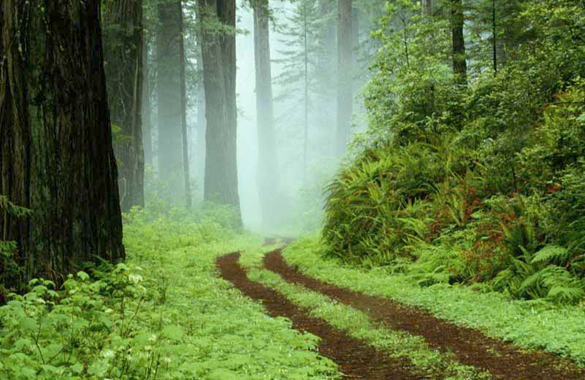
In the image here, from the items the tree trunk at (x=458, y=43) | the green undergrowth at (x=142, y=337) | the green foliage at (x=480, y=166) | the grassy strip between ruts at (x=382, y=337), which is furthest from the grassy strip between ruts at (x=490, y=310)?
the tree trunk at (x=458, y=43)

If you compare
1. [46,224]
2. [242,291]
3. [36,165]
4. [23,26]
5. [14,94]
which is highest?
[23,26]

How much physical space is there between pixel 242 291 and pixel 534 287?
14.1 ft

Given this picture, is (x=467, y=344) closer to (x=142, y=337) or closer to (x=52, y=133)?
(x=142, y=337)

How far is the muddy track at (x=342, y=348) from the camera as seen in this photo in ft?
15.0

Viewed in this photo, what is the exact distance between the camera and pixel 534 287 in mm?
6902

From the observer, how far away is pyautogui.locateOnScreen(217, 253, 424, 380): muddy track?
458 cm

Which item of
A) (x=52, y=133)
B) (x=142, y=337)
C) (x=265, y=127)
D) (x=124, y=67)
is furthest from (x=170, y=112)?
(x=142, y=337)

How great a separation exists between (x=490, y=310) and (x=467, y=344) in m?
1.31

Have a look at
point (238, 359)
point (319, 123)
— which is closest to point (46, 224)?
point (238, 359)

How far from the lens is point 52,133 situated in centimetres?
608

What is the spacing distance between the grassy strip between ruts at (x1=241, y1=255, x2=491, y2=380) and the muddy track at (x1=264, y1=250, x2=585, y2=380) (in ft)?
0.50

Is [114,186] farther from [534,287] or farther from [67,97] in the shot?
[534,287]

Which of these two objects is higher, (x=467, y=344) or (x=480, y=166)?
(x=480, y=166)

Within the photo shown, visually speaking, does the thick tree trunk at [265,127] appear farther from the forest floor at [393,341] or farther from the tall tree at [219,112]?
the forest floor at [393,341]
